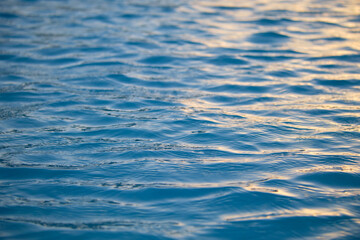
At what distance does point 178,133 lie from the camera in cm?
398

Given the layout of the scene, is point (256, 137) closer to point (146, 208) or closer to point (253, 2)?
point (146, 208)

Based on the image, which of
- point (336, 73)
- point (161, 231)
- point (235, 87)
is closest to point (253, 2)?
point (336, 73)

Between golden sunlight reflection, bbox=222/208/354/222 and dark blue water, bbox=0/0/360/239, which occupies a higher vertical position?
dark blue water, bbox=0/0/360/239

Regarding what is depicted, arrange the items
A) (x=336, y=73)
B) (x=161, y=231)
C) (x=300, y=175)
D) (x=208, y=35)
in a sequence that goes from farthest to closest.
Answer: (x=208, y=35)
(x=336, y=73)
(x=300, y=175)
(x=161, y=231)

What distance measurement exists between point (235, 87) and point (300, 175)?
7.86 feet

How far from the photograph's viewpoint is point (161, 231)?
2.52m

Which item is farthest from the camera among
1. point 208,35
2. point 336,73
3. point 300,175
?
point 208,35

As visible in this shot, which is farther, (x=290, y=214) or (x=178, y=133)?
(x=178, y=133)

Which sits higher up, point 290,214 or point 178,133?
point 178,133

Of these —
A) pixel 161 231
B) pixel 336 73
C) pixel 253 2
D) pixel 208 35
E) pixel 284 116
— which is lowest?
pixel 161 231

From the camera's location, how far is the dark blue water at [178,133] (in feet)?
8.73

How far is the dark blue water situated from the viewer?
266cm

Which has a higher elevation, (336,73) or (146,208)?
(336,73)

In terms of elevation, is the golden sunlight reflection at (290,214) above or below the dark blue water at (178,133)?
below
